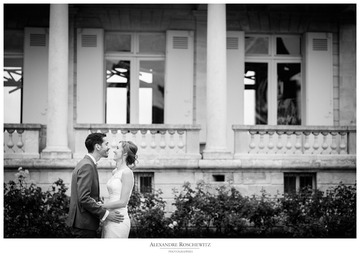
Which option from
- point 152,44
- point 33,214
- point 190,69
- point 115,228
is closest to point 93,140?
point 115,228

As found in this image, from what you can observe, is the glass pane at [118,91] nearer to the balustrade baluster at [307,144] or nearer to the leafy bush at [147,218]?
the leafy bush at [147,218]

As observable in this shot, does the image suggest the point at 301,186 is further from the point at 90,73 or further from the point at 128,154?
the point at 128,154

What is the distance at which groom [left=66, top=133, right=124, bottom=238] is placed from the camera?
22.5ft

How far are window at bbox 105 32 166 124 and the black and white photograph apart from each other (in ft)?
0.08

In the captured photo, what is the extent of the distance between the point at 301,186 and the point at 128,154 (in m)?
7.34

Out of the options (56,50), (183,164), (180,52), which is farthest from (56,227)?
(180,52)

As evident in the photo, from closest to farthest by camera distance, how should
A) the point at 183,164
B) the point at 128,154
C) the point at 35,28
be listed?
the point at 128,154, the point at 183,164, the point at 35,28

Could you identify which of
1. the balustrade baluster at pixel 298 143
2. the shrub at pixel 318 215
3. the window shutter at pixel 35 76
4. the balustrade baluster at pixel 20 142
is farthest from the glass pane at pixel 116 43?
the shrub at pixel 318 215

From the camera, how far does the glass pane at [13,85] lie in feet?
50.3

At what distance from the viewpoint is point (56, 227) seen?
11578 millimetres

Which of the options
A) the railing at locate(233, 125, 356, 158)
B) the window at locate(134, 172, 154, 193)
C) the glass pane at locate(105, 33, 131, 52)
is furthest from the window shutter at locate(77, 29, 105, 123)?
the railing at locate(233, 125, 356, 158)

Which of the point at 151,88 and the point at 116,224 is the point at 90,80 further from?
the point at 116,224

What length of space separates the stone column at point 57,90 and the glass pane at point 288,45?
5.57 m

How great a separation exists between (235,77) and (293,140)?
2.38 m
